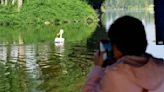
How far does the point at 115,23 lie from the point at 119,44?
11 cm

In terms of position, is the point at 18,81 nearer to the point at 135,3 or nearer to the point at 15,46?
the point at 15,46

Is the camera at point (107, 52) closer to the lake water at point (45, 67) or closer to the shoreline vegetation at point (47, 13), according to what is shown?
the lake water at point (45, 67)

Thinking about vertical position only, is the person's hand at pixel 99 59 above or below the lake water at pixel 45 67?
above

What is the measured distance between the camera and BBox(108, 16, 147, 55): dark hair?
233cm

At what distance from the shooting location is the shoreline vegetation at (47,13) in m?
47.5

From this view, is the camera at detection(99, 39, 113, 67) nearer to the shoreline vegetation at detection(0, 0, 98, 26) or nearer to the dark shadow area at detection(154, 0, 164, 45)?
the dark shadow area at detection(154, 0, 164, 45)

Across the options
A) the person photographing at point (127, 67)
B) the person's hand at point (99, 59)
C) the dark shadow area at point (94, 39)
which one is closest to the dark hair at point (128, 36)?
the person photographing at point (127, 67)

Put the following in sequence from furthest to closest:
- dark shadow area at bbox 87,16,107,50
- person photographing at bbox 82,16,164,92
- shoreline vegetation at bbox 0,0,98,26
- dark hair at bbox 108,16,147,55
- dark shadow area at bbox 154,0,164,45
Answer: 1. shoreline vegetation at bbox 0,0,98,26
2. dark shadow area at bbox 87,16,107,50
3. dark shadow area at bbox 154,0,164,45
4. dark hair at bbox 108,16,147,55
5. person photographing at bbox 82,16,164,92

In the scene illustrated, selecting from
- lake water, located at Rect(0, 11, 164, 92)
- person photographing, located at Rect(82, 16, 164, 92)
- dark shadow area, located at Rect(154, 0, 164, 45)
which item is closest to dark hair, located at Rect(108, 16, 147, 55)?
person photographing, located at Rect(82, 16, 164, 92)

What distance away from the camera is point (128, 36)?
233 cm

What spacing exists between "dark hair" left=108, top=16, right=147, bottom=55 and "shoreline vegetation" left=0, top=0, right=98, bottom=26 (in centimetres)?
4468

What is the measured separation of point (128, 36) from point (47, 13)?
154 ft

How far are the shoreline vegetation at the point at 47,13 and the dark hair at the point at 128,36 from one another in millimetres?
44683

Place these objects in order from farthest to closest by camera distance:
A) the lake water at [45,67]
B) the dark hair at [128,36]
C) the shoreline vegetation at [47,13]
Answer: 1. the shoreline vegetation at [47,13]
2. the lake water at [45,67]
3. the dark hair at [128,36]
